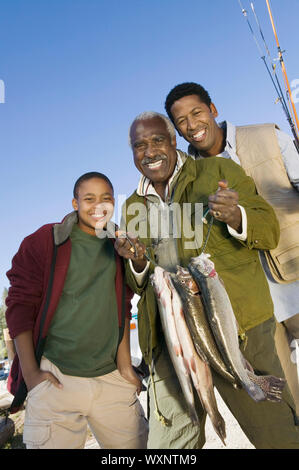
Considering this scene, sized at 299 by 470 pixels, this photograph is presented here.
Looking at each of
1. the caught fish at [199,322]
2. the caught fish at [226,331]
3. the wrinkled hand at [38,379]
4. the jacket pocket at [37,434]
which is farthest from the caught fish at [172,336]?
the jacket pocket at [37,434]

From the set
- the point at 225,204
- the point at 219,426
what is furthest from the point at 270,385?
the point at 225,204

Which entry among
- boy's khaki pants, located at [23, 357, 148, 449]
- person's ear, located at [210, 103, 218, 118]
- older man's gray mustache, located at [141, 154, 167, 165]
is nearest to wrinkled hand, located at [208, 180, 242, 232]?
older man's gray mustache, located at [141, 154, 167, 165]

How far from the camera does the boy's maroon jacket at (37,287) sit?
347 cm

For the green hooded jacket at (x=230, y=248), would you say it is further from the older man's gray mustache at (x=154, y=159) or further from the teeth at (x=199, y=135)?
the teeth at (x=199, y=135)

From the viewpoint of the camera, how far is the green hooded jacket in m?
2.84

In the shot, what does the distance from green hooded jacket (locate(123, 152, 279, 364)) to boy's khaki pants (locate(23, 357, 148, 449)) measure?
713mm

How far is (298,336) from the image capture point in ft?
12.1

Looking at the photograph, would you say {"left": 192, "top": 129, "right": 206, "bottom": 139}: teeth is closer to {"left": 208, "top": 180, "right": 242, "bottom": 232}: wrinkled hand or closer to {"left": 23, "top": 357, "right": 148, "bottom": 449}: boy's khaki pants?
{"left": 208, "top": 180, "right": 242, "bottom": 232}: wrinkled hand

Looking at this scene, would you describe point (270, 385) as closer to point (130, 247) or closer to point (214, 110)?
point (130, 247)

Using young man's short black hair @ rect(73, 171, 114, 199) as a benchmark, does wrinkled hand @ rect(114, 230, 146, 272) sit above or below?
below

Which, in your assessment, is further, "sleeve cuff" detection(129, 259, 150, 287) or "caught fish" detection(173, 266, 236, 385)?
"sleeve cuff" detection(129, 259, 150, 287)

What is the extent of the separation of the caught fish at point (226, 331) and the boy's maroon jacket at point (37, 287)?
146 centimetres
